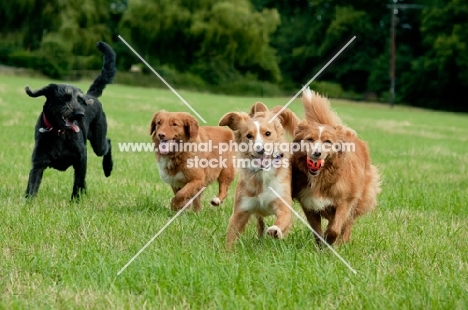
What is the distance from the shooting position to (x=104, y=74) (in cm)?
820

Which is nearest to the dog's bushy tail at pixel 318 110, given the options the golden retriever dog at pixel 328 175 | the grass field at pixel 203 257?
the golden retriever dog at pixel 328 175

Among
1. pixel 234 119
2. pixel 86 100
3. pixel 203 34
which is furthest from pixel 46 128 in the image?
pixel 203 34

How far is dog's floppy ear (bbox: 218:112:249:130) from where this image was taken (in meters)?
5.41

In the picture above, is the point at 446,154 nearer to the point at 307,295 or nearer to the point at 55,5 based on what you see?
the point at 307,295

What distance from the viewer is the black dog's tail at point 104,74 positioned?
8102mm

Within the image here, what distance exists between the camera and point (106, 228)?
16.4ft

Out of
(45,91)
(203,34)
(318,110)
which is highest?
(203,34)

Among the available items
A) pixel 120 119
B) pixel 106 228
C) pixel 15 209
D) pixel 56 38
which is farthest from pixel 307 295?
pixel 56 38

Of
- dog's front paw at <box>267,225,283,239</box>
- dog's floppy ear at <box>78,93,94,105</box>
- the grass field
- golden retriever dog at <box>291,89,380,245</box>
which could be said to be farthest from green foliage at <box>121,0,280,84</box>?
dog's front paw at <box>267,225,283,239</box>

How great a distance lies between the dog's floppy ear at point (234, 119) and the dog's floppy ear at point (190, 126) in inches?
46.1

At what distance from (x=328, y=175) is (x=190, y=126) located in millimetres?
2133

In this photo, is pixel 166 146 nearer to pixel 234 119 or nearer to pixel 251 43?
pixel 234 119

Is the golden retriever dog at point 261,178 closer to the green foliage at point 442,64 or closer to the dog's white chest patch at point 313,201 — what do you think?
the dog's white chest patch at point 313,201

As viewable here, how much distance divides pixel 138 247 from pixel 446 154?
11612mm
